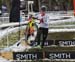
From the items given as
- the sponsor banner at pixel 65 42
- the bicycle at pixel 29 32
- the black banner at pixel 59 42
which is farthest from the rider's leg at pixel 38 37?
the sponsor banner at pixel 65 42

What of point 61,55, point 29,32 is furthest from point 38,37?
point 61,55

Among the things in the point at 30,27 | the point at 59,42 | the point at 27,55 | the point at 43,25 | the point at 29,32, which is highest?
the point at 43,25

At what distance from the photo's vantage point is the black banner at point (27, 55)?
40.2ft

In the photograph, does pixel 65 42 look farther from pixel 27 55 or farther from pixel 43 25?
pixel 27 55

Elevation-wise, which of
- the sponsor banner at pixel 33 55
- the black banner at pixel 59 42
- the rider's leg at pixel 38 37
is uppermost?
the rider's leg at pixel 38 37

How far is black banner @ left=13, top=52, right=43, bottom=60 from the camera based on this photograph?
12250mm

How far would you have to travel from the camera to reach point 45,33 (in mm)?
13945

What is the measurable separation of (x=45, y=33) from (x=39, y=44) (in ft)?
2.53

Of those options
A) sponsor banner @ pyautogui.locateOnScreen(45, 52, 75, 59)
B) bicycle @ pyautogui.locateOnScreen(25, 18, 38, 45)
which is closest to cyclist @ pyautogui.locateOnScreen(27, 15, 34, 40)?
bicycle @ pyautogui.locateOnScreen(25, 18, 38, 45)

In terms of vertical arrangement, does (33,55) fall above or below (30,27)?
below

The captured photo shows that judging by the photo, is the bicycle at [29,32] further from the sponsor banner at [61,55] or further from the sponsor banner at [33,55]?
the sponsor banner at [61,55]

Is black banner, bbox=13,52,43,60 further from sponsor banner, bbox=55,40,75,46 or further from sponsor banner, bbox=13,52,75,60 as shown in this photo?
sponsor banner, bbox=55,40,75,46

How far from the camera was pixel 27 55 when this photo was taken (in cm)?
1230

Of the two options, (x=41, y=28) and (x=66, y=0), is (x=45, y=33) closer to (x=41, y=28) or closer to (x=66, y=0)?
(x=41, y=28)
